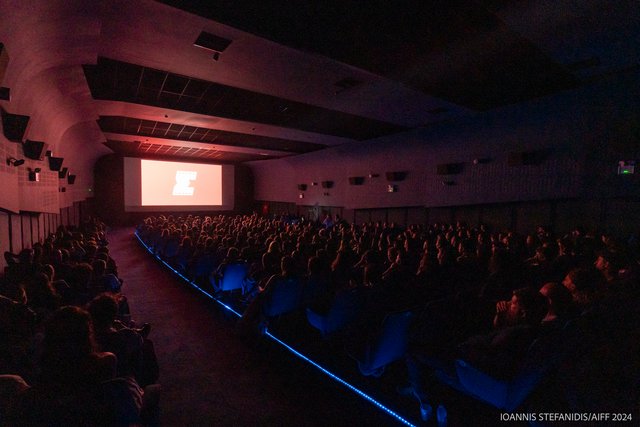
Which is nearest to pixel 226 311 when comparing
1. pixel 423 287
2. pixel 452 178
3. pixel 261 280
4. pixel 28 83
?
pixel 261 280

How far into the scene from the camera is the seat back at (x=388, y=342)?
2.54m

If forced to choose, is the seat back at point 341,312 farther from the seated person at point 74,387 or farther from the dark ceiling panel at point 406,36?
the dark ceiling panel at point 406,36

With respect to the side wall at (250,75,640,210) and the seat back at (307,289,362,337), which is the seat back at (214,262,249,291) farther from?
the side wall at (250,75,640,210)

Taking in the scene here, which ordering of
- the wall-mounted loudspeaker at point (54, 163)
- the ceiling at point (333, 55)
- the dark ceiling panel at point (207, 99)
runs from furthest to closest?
the wall-mounted loudspeaker at point (54, 163)
the dark ceiling panel at point (207, 99)
the ceiling at point (333, 55)

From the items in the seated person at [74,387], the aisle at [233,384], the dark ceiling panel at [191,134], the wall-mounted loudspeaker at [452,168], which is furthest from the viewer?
the dark ceiling panel at [191,134]

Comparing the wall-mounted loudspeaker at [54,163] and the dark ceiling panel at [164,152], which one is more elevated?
the dark ceiling panel at [164,152]

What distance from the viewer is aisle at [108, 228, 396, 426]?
2.50 m

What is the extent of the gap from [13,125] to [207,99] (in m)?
3.89

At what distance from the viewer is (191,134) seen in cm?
1237

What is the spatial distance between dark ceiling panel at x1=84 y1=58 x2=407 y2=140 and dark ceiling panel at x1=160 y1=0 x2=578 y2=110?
2997 millimetres

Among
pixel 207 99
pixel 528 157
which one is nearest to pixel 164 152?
pixel 207 99

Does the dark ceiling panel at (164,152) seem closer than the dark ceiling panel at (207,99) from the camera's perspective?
No

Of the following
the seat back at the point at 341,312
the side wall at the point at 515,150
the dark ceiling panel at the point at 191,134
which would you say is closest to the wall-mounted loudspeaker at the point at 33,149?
the dark ceiling panel at the point at 191,134

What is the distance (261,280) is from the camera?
425 centimetres
